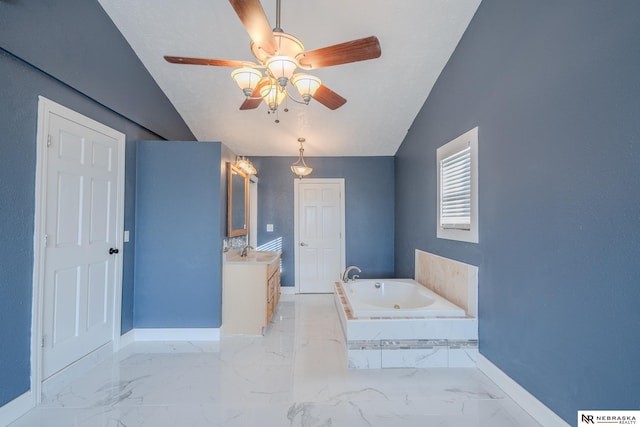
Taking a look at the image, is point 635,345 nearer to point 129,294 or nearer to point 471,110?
point 471,110

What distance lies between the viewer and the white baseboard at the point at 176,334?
2.91 meters

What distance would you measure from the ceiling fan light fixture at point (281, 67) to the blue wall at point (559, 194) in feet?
4.86

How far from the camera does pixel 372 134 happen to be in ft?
13.5

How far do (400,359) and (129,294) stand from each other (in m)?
2.64

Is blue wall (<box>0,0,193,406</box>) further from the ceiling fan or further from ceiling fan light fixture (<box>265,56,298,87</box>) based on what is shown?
ceiling fan light fixture (<box>265,56,298,87</box>)

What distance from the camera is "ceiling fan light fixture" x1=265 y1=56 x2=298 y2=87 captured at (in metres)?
1.55

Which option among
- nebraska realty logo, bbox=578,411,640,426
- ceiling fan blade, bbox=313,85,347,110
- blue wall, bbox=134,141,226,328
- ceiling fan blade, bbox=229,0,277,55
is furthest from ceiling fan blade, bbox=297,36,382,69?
nebraska realty logo, bbox=578,411,640,426

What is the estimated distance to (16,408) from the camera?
5.74ft

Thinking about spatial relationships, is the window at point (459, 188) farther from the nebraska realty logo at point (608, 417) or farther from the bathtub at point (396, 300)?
the nebraska realty logo at point (608, 417)

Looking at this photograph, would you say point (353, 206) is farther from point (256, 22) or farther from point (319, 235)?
point (256, 22)

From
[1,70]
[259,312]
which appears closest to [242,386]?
[259,312]

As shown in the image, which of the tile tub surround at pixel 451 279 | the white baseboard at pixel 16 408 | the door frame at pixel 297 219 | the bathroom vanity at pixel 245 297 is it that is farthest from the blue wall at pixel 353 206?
the white baseboard at pixel 16 408

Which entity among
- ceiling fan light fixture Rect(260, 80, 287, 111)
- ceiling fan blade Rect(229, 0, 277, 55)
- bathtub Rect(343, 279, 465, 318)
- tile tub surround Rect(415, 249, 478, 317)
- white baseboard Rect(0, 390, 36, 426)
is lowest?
white baseboard Rect(0, 390, 36, 426)

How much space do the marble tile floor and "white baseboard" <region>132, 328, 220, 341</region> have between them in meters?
0.17
